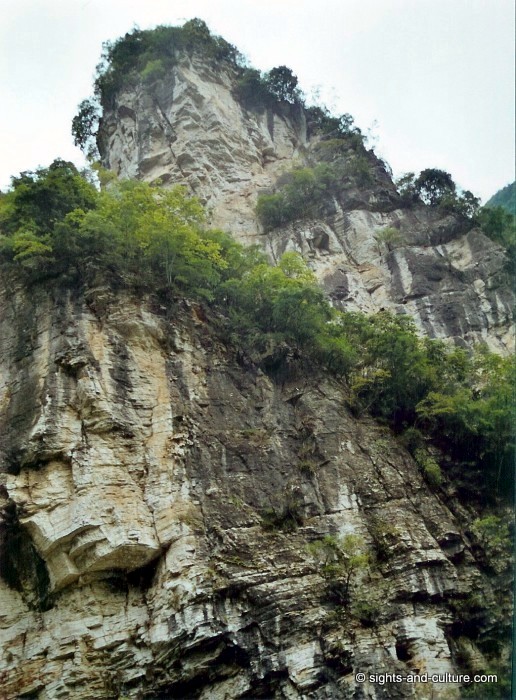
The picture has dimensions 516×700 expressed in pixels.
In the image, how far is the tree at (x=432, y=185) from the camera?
27672 millimetres

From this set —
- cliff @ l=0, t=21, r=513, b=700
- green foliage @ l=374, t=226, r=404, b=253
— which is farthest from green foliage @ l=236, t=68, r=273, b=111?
cliff @ l=0, t=21, r=513, b=700

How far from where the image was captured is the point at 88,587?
11.4 m

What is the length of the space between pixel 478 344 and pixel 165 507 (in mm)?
12497

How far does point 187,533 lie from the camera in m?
11.6

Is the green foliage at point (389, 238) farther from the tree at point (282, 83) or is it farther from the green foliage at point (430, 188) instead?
the tree at point (282, 83)

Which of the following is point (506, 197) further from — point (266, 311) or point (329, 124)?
point (266, 311)

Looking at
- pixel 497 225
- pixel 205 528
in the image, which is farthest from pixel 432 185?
pixel 205 528

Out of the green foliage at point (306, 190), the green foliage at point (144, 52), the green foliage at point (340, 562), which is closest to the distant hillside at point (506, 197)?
the green foliage at point (306, 190)

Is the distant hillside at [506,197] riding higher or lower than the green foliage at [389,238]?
higher

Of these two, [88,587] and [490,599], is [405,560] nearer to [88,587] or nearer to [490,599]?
[490,599]

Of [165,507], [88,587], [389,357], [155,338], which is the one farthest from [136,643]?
[389,357]

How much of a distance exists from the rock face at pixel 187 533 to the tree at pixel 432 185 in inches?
622

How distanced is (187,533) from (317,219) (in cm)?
1665

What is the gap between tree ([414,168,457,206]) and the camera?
27672 millimetres
